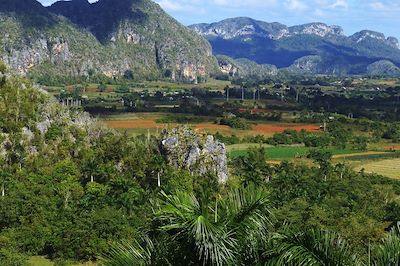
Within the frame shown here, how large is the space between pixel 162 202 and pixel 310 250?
1605mm

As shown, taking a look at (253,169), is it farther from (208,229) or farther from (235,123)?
(208,229)

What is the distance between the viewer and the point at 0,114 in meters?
50.0

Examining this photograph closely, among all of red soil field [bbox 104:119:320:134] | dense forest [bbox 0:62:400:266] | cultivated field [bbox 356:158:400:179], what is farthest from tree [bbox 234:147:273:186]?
red soil field [bbox 104:119:320:134]

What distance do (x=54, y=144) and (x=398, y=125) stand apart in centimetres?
6239

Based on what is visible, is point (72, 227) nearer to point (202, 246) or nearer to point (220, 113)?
point (202, 246)

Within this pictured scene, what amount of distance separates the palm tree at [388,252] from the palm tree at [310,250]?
22 cm

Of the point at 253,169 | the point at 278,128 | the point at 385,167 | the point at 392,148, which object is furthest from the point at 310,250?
the point at 278,128

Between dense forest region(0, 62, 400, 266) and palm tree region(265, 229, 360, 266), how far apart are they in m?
0.01

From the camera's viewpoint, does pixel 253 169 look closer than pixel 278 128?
Yes

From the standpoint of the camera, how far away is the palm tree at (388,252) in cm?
590

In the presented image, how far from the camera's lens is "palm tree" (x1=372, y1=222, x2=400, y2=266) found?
5.90m

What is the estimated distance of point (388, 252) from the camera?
5965 mm

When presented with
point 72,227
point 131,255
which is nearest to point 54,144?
point 72,227

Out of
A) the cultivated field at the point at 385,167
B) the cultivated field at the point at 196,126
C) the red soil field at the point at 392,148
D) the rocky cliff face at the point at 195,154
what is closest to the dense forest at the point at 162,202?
the rocky cliff face at the point at 195,154
